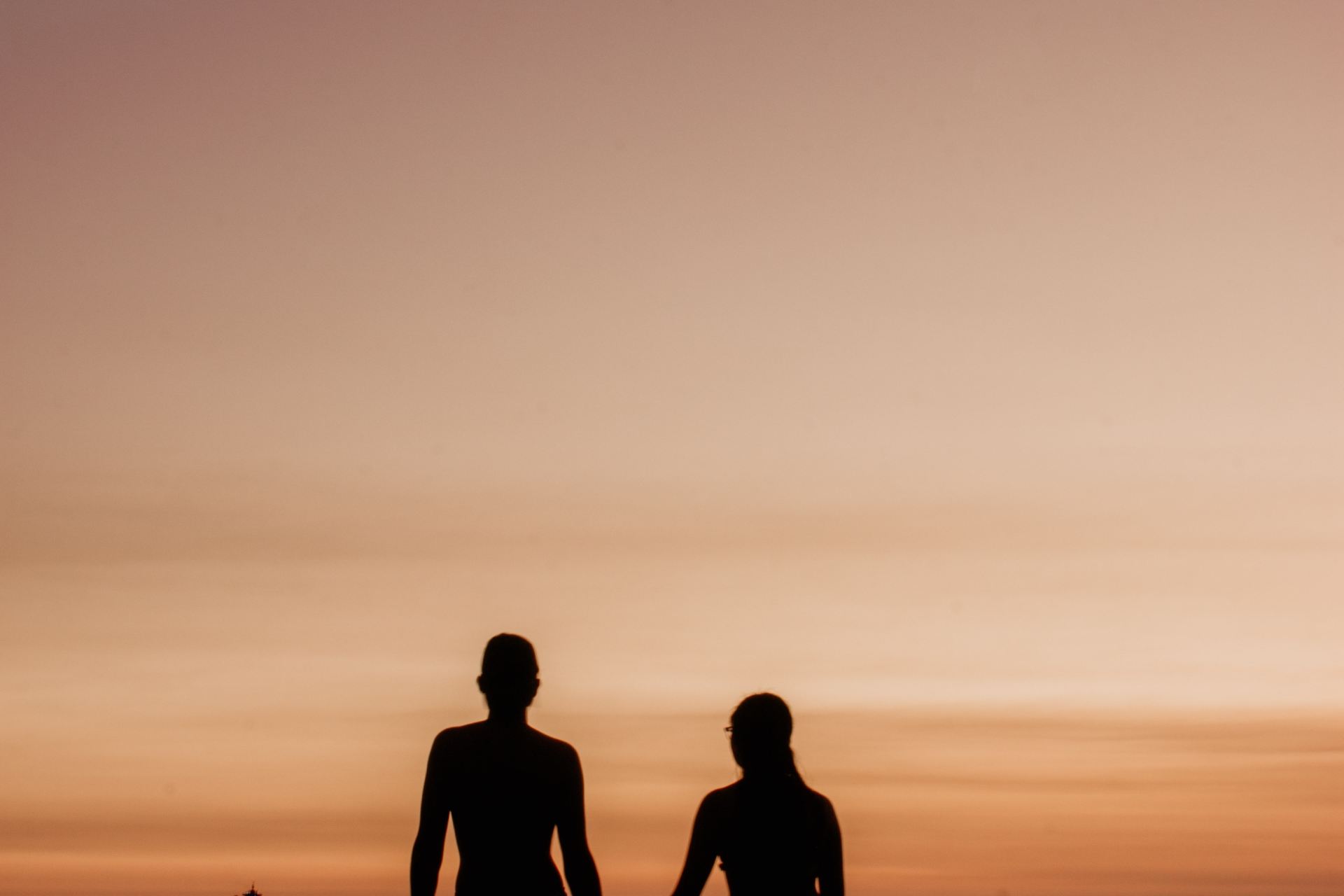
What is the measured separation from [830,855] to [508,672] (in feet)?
5.99

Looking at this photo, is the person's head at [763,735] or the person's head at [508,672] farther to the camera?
the person's head at [508,672]

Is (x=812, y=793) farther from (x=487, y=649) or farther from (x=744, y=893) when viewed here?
(x=487, y=649)

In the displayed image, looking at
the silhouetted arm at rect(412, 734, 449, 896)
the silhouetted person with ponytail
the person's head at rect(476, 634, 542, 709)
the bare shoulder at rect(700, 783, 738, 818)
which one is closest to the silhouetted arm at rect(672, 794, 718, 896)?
the bare shoulder at rect(700, 783, 738, 818)

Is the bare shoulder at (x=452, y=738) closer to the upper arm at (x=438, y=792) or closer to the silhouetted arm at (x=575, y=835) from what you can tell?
the upper arm at (x=438, y=792)

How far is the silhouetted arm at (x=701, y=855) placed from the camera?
5.73 meters

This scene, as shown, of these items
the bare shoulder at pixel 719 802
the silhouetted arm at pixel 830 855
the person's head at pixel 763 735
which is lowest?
the silhouetted arm at pixel 830 855

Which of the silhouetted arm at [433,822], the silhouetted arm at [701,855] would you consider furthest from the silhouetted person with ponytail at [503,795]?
the silhouetted arm at [701,855]

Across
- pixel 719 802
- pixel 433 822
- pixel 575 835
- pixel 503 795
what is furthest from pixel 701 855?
pixel 433 822

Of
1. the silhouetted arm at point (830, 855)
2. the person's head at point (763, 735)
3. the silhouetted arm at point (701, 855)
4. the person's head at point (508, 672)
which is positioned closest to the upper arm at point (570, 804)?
the person's head at point (508, 672)

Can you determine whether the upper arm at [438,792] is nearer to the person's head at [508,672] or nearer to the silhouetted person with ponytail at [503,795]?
the silhouetted person with ponytail at [503,795]

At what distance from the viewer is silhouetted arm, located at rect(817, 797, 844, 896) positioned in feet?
18.6

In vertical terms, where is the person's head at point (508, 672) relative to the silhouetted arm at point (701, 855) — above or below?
above

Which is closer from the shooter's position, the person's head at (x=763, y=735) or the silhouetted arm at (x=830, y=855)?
the person's head at (x=763, y=735)

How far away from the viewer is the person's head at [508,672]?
5602 mm
